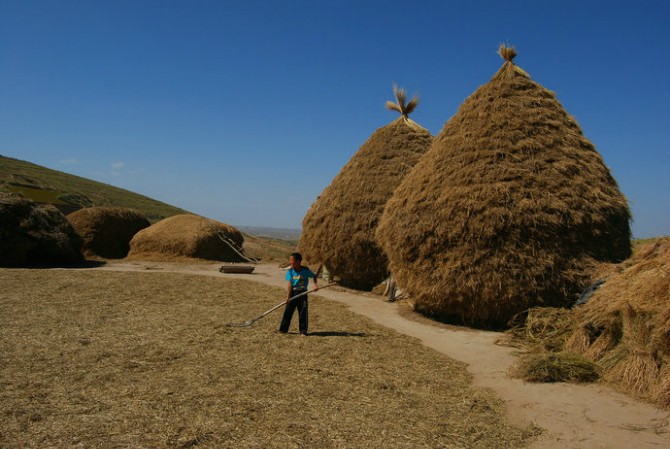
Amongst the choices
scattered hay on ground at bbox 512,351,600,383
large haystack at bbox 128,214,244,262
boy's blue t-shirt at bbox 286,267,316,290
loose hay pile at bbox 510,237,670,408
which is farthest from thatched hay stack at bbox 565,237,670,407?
large haystack at bbox 128,214,244,262

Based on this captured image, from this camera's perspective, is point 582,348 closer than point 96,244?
Yes

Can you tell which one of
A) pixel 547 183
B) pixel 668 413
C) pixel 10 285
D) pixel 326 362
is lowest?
pixel 10 285

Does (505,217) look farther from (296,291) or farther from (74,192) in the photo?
(74,192)

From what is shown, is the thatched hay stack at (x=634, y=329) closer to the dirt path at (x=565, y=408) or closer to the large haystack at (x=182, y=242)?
the dirt path at (x=565, y=408)

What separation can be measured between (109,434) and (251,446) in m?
1.08

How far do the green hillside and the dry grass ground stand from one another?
30723 mm

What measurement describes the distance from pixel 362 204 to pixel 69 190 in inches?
1765

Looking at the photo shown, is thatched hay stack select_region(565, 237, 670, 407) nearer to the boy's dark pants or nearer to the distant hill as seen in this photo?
the boy's dark pants

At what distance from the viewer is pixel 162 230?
1962cm

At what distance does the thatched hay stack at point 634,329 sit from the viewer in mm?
4770

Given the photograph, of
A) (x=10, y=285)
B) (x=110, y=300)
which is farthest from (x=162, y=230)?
(x=110, y=300)

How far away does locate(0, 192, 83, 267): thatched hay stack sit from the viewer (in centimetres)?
1461

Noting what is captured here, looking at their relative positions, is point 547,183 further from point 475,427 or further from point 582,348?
point 475,427

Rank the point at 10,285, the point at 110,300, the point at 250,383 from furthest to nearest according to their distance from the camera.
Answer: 1. the point at 10,285
2. the point at 110,300
3. the point at 250,383
